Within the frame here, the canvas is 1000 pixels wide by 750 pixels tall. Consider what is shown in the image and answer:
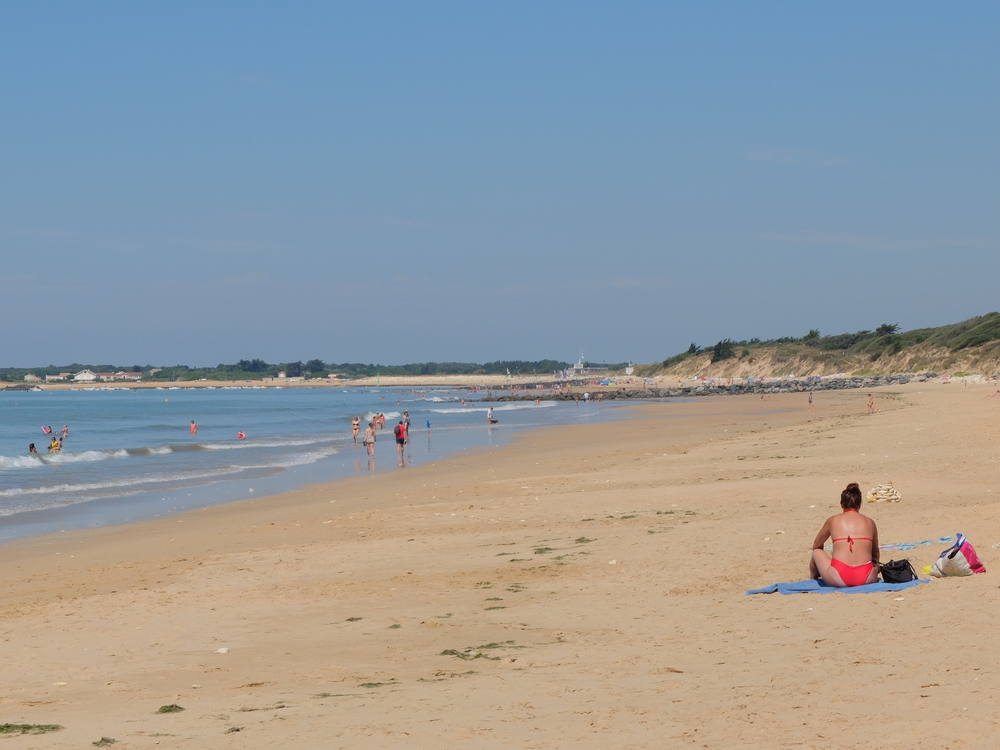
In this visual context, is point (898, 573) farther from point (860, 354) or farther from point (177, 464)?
point (860, 354)

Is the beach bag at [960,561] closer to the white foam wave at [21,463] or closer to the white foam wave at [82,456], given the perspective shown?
the white foam wave at [21,463]

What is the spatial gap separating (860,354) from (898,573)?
10299 centimetres

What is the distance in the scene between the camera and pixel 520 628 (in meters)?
8.14

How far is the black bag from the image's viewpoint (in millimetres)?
8453

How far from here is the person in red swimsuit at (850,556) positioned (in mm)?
8484

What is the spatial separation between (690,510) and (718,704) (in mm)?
8541

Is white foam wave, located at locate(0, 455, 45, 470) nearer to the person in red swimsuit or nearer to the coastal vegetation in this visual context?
the person in red swimsuit

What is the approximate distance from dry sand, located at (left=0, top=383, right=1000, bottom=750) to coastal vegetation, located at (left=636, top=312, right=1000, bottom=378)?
7155 cm

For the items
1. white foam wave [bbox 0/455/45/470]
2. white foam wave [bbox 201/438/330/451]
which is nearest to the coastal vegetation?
white foam wave [bbox 201/438/330/451]

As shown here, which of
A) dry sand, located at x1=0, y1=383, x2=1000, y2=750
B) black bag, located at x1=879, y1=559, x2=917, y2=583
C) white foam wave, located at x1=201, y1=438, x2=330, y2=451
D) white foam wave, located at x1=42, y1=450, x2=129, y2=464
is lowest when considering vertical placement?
white foam wave, located at x1=201, y1=438, x2=330, y2=451

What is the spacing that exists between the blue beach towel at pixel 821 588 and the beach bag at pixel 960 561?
20 centimetres

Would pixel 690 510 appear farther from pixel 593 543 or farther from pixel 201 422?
pixel 201 422

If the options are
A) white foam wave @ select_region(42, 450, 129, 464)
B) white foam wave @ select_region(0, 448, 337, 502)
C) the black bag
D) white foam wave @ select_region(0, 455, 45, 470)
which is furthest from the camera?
white foam wave @ select_region(42, 450, 129, 464)

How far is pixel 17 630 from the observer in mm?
9133
